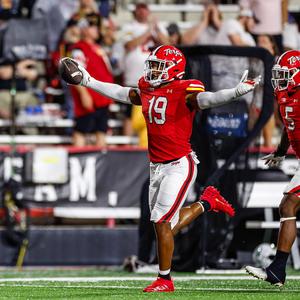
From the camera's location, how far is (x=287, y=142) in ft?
32.7

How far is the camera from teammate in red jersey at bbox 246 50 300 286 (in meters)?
9.11

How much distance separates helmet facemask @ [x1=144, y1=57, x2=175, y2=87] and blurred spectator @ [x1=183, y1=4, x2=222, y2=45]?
6303 mm

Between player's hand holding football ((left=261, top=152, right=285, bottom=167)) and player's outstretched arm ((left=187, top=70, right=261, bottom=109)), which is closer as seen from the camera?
player's outstretched arm ((left=187, top=70, right=261, bottom=109))

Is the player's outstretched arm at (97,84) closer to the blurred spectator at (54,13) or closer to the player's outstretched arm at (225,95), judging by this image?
the player's outstretched arm at (225,95)

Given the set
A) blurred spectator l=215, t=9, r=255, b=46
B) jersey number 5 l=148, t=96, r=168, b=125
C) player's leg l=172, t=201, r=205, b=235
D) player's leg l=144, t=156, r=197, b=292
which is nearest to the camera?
player's leg l=144, t=156, r=197, b=292

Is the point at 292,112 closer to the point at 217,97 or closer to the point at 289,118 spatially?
the point at 289,118

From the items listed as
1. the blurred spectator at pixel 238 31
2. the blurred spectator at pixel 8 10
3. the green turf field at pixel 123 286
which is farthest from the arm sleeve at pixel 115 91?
the blurred spectator at pixel 8 10

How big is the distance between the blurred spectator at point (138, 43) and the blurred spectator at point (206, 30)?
34cm

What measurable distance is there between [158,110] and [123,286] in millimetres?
1559

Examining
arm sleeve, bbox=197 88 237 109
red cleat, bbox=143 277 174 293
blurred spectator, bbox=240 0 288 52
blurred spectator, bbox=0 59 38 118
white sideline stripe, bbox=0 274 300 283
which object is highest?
blurred spectator, bbox=240 0 288 52

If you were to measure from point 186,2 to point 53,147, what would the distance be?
4972 mm

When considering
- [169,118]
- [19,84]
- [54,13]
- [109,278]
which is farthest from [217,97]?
Answer: [54,13]

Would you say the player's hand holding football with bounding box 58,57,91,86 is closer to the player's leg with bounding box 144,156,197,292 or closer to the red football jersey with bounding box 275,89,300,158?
the player's leg with bounding box 144,156,197,292

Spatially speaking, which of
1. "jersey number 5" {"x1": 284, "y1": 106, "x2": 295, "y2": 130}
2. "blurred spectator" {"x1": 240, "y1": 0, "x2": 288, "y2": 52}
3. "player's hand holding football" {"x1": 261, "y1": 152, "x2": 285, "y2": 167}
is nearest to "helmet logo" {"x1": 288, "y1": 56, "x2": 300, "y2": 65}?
"jersey number 5" {"x1": 284, "y1": 106, "x2": 295, "y2": 130}
